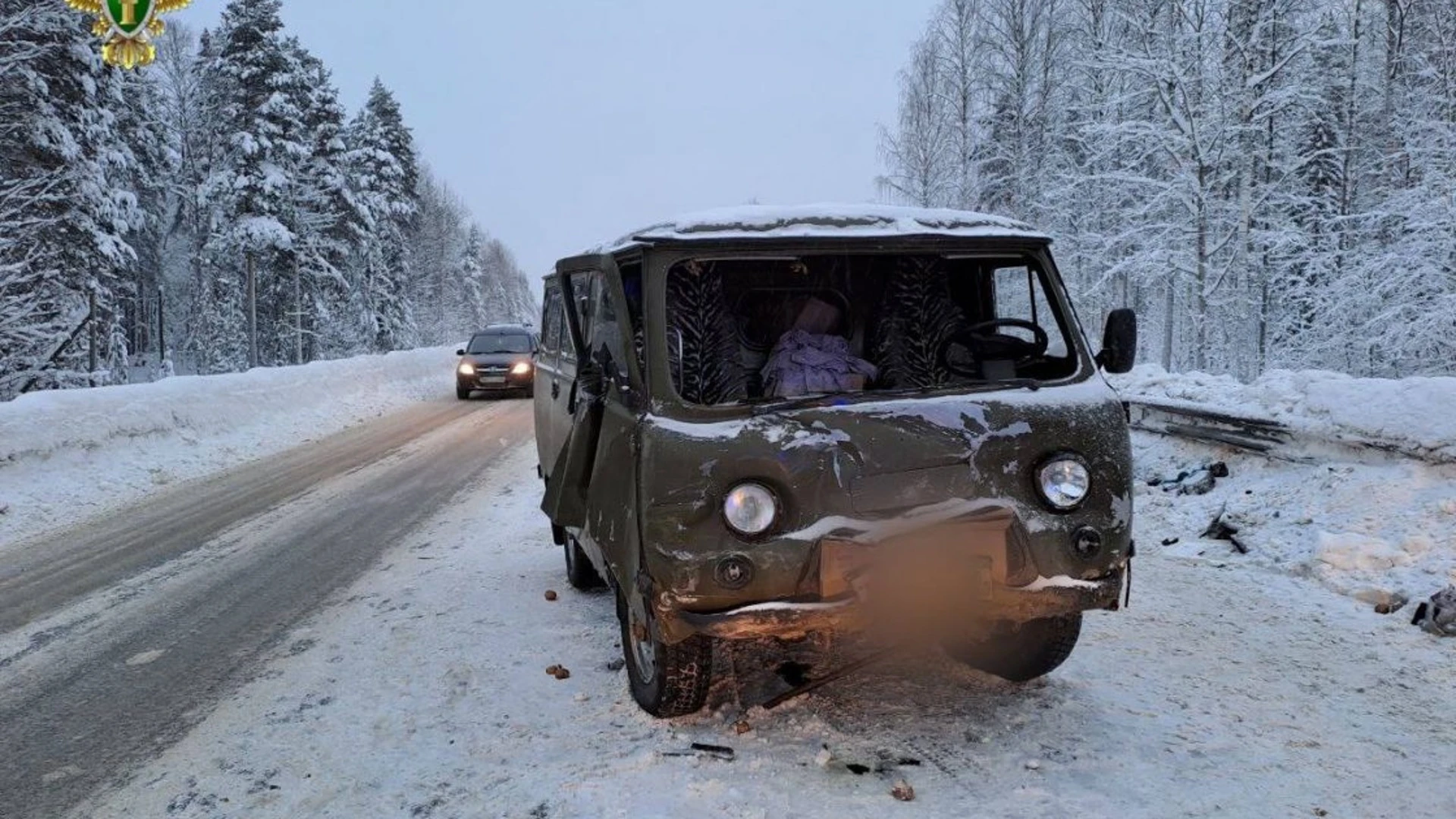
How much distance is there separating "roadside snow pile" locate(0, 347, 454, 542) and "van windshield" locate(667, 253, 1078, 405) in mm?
7518

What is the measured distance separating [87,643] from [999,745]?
4969mm

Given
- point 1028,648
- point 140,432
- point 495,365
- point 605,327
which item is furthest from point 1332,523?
point 495,365

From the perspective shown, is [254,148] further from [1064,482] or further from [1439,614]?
[1439,614]

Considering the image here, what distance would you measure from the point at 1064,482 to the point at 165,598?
18.7ft

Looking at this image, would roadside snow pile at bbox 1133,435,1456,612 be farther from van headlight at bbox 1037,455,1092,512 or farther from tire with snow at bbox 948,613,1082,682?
van headlight at bbox 1037,455,1092,512

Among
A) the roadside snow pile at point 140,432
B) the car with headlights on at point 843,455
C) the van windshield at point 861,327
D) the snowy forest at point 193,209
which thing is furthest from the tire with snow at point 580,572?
the snowy forest at point 193,209

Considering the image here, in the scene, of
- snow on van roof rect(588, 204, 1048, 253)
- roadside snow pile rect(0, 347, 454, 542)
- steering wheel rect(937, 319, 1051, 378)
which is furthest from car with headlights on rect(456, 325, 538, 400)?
snow on van roof rect(588, 204, 1048, 253)

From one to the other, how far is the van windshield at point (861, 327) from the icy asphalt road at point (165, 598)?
3.04 meters

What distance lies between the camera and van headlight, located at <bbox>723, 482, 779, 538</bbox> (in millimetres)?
3176

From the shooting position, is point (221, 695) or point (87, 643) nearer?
point (221, 695)

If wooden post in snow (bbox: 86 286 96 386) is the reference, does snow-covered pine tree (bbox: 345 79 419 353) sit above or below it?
above

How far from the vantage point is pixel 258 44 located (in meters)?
31.3

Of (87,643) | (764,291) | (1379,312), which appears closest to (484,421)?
(87,643)

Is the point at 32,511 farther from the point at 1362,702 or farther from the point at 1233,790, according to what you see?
the point at 1362,702
